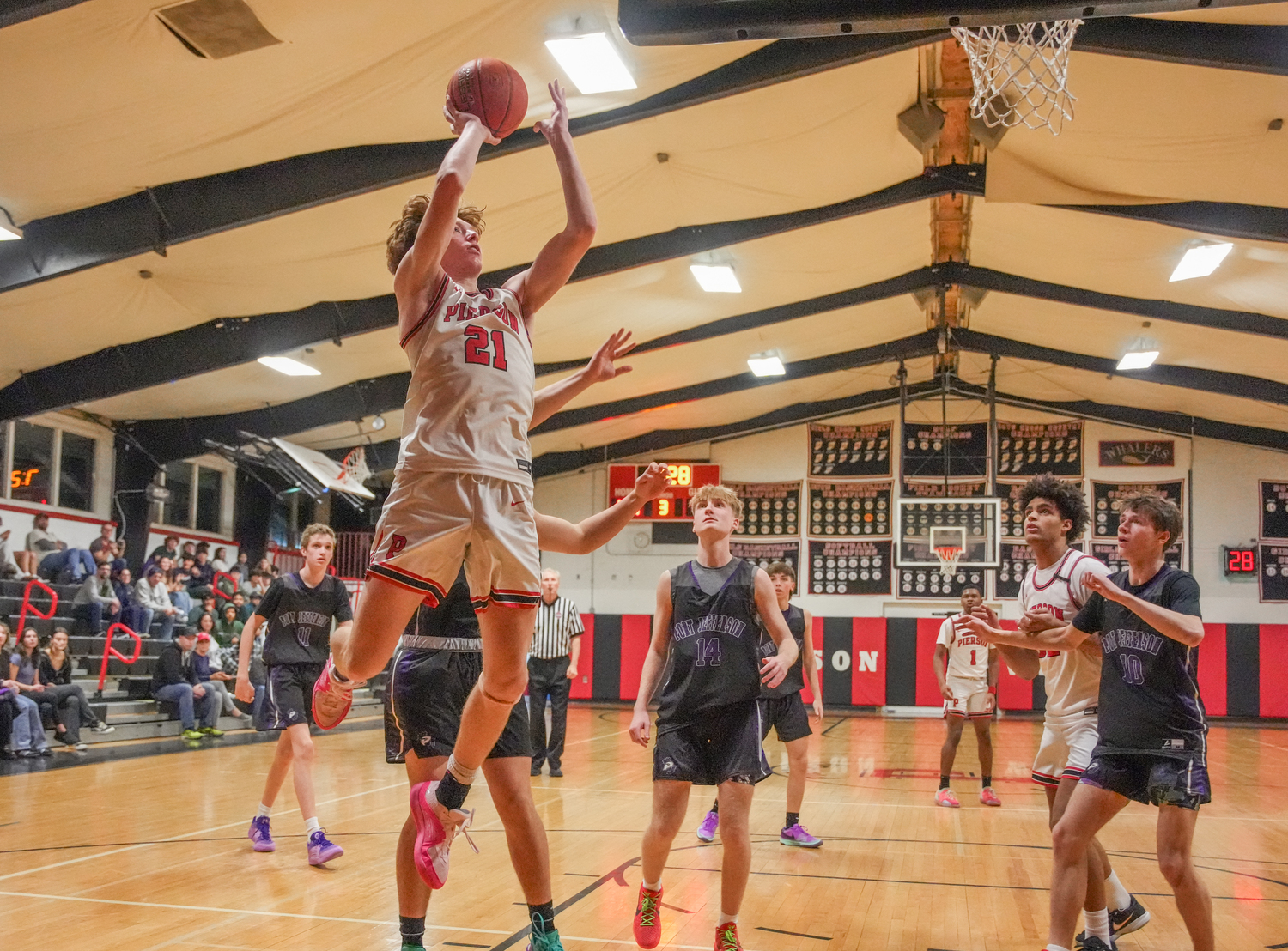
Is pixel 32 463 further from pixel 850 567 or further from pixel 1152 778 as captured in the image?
pixel 1152 778

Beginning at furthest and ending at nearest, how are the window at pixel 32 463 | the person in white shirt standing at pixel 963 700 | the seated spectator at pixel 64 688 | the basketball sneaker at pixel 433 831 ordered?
the window at pixel 32 463 → the seated spectator at pixel 64 688 → the person in white shirt standing at pixel 963 700 → the basketball sneaker at pixel 433 831

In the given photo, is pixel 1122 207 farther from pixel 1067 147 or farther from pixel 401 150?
pixel 401 150

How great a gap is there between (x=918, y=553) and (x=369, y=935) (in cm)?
1457

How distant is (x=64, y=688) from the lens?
11984 mm

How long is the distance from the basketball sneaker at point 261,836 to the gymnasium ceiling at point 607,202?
508 cm

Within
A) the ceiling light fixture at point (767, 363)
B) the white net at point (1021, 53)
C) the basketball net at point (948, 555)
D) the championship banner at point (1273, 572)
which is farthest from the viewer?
the championship banner at point (1273, 572)

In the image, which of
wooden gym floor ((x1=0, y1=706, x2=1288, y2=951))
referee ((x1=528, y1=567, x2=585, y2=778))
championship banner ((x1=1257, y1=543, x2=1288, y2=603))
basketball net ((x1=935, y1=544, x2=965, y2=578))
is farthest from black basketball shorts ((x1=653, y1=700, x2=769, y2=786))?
championship banner ((x1=1257, y1=543, x2=1288, y2=603))

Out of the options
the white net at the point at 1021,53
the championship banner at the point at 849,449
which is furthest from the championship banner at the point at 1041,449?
the white net at the point at 1021,53

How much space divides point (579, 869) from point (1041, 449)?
17.9 m

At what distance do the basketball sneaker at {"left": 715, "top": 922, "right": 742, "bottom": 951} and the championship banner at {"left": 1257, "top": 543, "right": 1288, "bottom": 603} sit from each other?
20251mm

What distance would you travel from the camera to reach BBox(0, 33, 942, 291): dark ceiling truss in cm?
915

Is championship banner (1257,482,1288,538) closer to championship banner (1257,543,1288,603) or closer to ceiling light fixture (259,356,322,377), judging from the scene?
championship banner (1257,543,1288,603)

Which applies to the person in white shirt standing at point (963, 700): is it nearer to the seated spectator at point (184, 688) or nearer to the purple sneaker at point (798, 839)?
the purple sneaker at point (798, 839)

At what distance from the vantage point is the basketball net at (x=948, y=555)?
17906 mm
